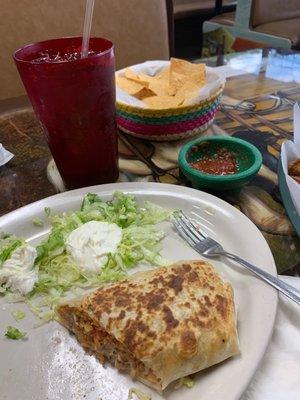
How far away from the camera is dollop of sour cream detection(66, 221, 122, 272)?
3.23ft

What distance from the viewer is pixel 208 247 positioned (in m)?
0.99

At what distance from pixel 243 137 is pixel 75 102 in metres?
0.69

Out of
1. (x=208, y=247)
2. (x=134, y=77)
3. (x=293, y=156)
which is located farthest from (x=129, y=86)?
(x=208, y=247)

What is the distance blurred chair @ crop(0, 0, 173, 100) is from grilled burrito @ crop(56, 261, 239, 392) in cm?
176

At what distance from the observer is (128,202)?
1.13 m

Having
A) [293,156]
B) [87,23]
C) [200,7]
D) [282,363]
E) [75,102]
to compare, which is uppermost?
[87,23]

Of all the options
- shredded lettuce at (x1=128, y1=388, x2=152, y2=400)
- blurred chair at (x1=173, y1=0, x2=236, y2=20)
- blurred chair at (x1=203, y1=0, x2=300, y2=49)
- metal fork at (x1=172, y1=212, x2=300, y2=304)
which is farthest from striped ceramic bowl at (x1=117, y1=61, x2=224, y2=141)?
blurred chair at (x1=173, y1=0, x2=236, y2=20)

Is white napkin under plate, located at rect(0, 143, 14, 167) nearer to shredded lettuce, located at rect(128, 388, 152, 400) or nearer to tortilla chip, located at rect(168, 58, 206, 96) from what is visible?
tortilla chip, located at rect(168, 58, 206, 96)

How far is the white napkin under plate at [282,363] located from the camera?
28.8 inches

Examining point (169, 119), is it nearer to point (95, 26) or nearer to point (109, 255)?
point (109, 255)

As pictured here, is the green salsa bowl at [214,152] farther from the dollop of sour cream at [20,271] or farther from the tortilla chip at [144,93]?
the dollop of sour cream at [20,271]

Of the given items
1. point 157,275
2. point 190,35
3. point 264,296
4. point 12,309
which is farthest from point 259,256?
point 190,35

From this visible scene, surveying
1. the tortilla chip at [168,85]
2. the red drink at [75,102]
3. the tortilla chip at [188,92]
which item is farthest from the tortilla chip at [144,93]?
the red drink at [75,102]

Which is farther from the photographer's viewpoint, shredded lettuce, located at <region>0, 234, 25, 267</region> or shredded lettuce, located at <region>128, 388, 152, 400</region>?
shredded lettuce, located at <region>0, 234, 25, 267</region>
